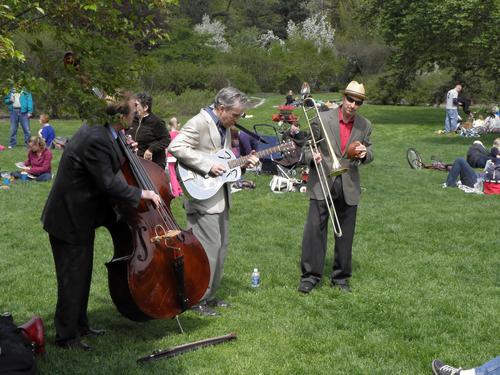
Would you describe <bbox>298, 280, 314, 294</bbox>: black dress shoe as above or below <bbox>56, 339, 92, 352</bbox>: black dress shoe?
below

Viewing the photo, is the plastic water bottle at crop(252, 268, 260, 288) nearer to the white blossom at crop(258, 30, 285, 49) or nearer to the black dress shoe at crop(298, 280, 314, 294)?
Answer: the black dress shoe at crop(298, 280, 314, 294)

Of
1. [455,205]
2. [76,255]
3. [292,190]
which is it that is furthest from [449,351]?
[292,190]

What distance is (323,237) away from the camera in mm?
6992

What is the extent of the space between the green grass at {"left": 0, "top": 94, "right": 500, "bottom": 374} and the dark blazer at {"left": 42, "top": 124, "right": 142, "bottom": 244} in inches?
39.8

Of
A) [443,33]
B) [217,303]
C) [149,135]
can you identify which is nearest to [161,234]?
[217,303]

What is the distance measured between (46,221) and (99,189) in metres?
0.49

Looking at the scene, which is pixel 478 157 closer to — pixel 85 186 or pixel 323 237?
pixel 323 237

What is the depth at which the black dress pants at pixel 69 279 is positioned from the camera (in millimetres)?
5121

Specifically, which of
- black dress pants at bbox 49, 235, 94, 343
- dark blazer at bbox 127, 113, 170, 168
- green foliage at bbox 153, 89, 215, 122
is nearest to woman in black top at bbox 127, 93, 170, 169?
dark blazer at bbox 127, 113, 170, 168

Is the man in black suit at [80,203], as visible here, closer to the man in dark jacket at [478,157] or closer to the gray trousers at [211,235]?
the gray trousers at [211,235]

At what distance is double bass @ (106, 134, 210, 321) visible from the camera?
5016mm

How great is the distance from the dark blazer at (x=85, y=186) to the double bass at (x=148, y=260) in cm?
17

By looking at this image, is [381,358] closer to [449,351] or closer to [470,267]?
[449,351]

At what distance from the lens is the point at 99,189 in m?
5.04
